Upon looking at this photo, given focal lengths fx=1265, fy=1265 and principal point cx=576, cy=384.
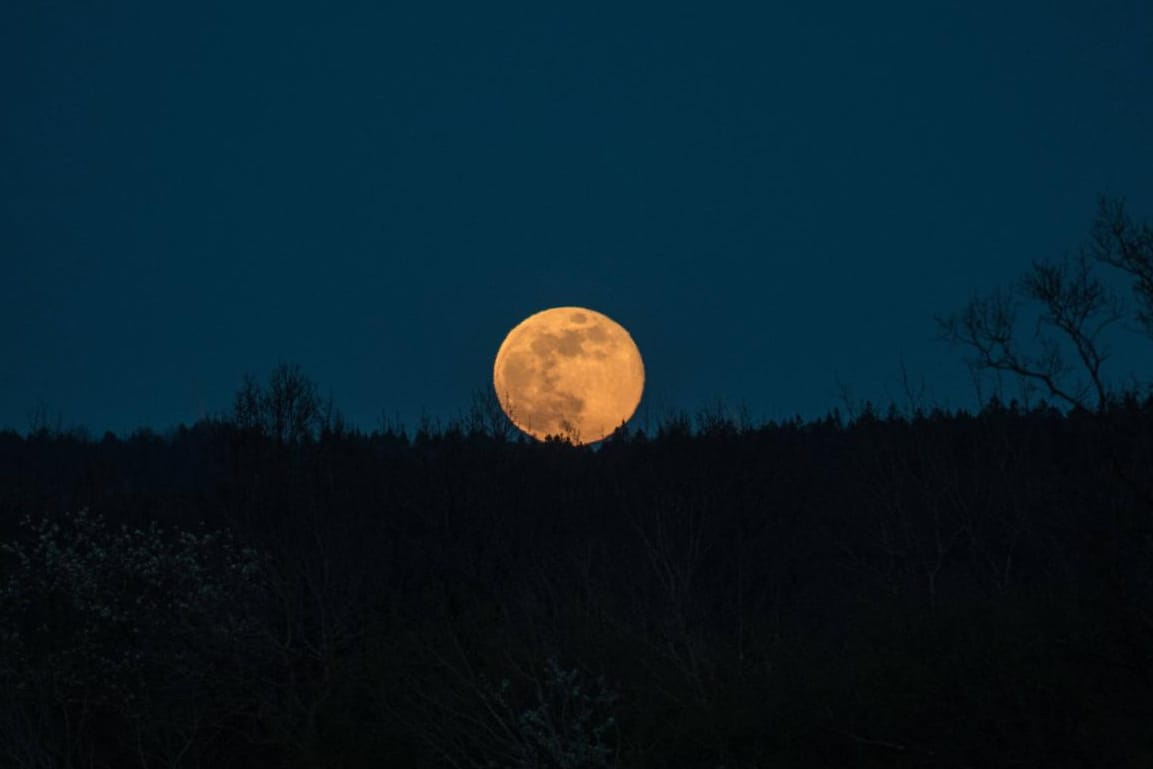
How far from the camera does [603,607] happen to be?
21.0 metres

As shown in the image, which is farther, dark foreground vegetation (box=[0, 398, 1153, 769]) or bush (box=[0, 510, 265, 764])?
bush (box=[0, 510, 265, 764])

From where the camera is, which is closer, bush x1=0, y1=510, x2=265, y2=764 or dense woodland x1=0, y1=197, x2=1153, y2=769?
dense woodland x1=0, y1=197, x2=1153, y2=769

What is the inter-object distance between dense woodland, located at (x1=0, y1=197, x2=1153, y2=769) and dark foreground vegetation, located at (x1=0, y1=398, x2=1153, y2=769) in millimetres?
69

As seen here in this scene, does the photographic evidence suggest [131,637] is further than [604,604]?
Yes

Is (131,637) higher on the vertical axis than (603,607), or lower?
higher

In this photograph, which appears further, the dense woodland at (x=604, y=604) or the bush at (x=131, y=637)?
the bush at (x=131, y=637)

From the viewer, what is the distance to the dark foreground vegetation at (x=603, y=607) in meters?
13.4

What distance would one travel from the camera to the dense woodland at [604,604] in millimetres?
13453

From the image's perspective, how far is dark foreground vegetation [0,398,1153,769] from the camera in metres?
13.4

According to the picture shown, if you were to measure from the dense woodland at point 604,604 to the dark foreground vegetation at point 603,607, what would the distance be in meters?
0.07

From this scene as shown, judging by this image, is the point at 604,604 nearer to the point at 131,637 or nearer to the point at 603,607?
the point at 603,607

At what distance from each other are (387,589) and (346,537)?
4.82ft

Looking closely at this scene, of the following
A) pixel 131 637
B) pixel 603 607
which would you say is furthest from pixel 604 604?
pixel 131 637

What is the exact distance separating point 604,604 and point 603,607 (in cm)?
27
